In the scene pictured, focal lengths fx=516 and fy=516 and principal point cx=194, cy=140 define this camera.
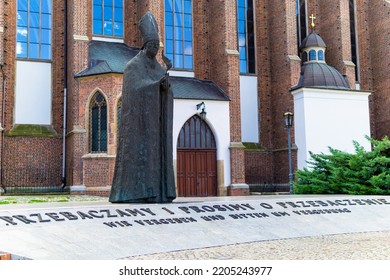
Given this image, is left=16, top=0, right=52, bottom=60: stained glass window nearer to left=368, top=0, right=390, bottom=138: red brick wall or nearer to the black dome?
the black dome

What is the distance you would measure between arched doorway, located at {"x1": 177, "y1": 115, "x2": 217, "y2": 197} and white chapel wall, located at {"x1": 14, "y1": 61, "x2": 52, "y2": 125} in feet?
22.9

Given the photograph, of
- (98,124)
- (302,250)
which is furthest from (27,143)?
(302,250)

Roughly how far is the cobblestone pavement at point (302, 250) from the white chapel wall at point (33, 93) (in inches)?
778

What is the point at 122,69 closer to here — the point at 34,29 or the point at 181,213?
the point at 34,29

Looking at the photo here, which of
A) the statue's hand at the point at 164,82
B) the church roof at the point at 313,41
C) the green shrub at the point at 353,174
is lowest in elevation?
the green shrub at the point at 353,174

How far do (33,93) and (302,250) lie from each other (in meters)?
21.0

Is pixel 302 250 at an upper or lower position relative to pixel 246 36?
lower

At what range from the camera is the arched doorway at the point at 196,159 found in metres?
26.0

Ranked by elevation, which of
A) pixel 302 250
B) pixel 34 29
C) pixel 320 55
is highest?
pixel 34 29

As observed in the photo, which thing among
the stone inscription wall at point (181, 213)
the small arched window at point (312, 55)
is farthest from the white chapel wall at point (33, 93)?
the stone inscription wall at point (181, 213)

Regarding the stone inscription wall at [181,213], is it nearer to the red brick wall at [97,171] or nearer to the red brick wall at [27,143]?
the red brick wall at [97,171]

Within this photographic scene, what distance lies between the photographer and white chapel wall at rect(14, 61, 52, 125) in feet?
83.8

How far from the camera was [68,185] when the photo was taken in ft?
82.7

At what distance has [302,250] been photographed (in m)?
7.62
